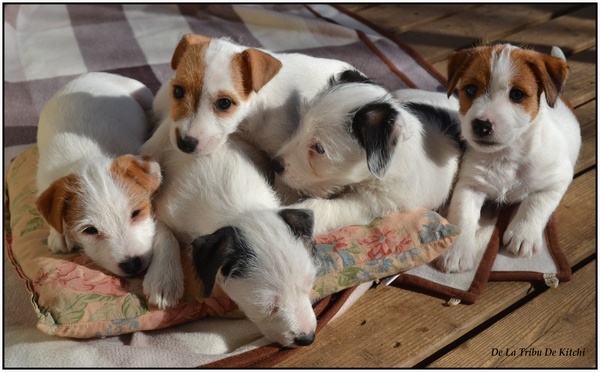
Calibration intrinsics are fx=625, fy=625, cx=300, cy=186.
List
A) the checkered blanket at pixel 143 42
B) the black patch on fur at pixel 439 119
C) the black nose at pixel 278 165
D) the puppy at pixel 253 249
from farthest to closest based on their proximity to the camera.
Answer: the checkered blanket at pixel 143 42 < the black patch on fur at pixel 439 119 < the black nose at pixel 278 165 < the puppy at pixel 253 249

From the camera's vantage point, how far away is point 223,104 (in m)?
2.94

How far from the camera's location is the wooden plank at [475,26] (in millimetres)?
5180

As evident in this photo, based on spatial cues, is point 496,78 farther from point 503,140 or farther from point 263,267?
point 263,267

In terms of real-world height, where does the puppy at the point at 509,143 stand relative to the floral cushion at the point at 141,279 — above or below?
above

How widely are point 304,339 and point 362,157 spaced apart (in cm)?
90

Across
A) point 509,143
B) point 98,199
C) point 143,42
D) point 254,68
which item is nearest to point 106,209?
point 98,199

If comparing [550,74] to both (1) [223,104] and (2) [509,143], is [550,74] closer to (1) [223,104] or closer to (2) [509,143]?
(2) [509,143]

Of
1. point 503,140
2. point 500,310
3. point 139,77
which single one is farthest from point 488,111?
point 139,77

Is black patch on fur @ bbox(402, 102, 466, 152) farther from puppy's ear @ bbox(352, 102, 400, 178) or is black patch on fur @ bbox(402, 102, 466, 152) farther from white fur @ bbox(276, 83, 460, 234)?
puppy's ear @ bbox(352, 102, 400, 178)

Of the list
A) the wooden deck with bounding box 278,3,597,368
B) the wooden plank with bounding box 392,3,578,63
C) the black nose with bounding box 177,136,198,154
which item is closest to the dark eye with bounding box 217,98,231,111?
the black nose with bounding box 177,136,198,154

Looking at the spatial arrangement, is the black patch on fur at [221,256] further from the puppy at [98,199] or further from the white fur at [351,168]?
the white fur at [351,168]

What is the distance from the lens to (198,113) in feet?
9.39

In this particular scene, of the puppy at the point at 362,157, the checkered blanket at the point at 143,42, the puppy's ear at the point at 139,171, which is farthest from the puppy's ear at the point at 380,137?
the checkered blanket at the point at 143,42

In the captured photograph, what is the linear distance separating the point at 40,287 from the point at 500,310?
207cm
